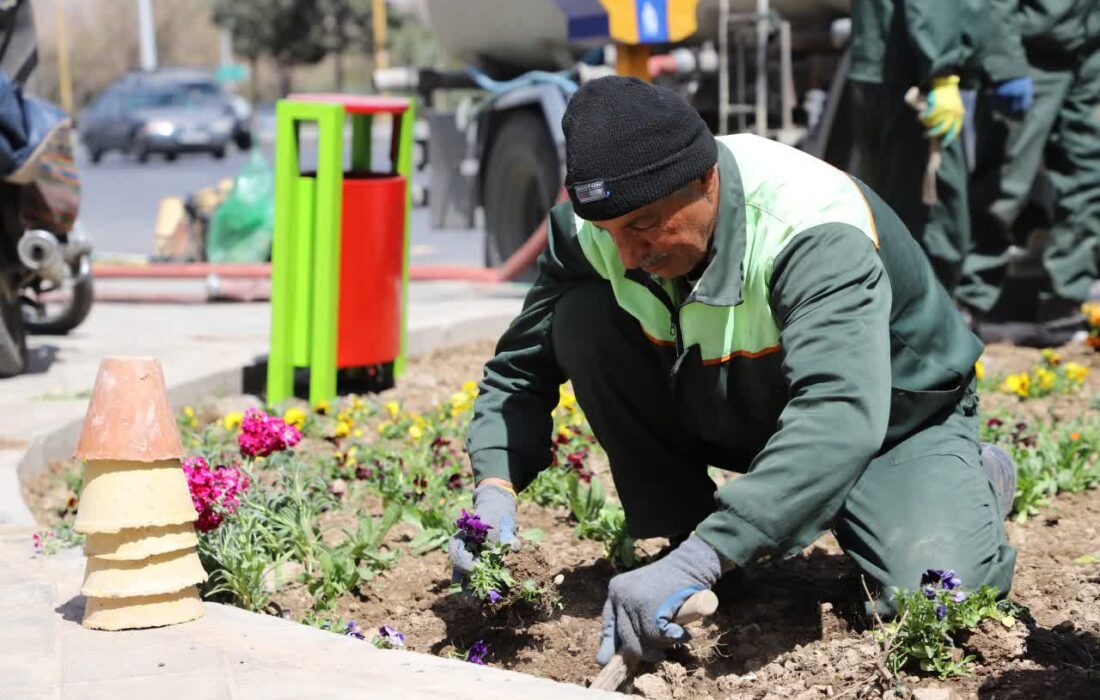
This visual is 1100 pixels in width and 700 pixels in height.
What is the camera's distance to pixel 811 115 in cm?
852

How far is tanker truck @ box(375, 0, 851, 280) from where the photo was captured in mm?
8266

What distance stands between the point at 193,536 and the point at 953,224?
4.53 meters

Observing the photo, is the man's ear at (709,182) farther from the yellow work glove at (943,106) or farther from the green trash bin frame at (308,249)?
the yellow work glove at (943,106)

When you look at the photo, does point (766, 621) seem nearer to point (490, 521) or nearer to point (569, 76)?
point (490, 521)

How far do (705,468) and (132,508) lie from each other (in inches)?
53.2

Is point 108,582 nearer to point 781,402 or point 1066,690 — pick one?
point 781,402

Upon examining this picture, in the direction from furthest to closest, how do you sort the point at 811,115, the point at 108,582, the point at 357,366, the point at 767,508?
the point at 811,115 → the point at 357,366 → the point at 108,582 → the point at 767,508

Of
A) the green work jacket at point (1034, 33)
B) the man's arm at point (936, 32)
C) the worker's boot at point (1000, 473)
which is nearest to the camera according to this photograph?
the worker's boot at point (1000, 473)

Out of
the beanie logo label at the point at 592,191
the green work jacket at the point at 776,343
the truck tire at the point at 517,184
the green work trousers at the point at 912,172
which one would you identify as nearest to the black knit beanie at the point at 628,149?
the beanie logo label at the point at 592,191

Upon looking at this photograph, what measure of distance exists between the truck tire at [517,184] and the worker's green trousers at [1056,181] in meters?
2.73

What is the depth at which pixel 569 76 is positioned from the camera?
936 cm

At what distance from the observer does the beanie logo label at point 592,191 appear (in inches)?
119

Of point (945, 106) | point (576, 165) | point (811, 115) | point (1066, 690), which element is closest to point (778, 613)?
point (1066, 690)

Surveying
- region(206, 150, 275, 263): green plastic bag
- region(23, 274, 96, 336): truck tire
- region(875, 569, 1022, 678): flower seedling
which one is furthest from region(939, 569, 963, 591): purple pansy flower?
region(206, 150, 275, 263): green plastic bag
